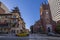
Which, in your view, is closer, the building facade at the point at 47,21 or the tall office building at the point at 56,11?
the building facade at the point at 47,21

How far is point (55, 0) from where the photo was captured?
230ft

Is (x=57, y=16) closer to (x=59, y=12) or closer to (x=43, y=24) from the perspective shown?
(x=59, y=12)

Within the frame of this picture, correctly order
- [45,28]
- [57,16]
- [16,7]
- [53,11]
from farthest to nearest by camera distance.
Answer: [16,7] < [53,11] < [57,16] < [45,28]

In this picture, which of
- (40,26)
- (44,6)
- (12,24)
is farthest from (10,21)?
(44,6)

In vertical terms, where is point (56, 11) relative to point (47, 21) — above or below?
above

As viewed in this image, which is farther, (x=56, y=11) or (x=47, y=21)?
(x=56, y=11)

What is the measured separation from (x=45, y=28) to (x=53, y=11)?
46.3ft

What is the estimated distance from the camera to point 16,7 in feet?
274

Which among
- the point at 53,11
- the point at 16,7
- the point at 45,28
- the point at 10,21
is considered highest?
the point at 16,7

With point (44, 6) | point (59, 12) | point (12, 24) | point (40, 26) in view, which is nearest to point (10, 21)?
point (12, 24)

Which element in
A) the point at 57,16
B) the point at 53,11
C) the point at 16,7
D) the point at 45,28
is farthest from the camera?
the point at 16,7

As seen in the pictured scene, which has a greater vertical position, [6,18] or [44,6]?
[44,6]

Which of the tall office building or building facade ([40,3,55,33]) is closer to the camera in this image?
building facade ([40,3,55,33])

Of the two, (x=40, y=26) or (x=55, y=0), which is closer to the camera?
(x=40, y=26)
